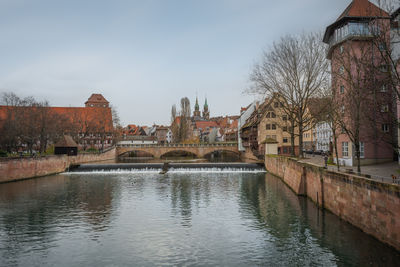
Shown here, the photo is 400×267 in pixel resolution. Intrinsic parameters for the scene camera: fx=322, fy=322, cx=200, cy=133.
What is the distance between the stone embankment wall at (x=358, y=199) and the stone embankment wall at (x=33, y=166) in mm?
27904

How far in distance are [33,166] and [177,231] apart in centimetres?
2736

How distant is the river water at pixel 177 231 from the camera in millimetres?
11562

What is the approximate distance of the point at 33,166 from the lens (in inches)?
1416

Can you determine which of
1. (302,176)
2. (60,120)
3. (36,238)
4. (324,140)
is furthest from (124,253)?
(324,140)

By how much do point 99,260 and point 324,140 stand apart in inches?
2542

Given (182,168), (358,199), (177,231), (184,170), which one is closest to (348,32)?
(358,199)

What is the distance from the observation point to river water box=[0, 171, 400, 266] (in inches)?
455

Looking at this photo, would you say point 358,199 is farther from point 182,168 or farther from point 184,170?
point 182,168

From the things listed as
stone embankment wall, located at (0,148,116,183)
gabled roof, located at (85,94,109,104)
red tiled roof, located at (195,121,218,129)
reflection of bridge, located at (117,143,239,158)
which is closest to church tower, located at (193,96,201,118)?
red tiled roof, located at (195,121,218,129)

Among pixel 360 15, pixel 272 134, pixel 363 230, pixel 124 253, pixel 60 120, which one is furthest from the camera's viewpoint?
pixel 60 120

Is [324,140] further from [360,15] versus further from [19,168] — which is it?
[19,168]

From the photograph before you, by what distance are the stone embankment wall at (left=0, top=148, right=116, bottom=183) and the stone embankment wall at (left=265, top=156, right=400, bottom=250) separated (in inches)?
1099

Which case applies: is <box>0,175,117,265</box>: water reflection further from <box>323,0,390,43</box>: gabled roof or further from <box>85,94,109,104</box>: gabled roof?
<box>85,94,109,104</box>: gabled roof

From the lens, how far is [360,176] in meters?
14.0
